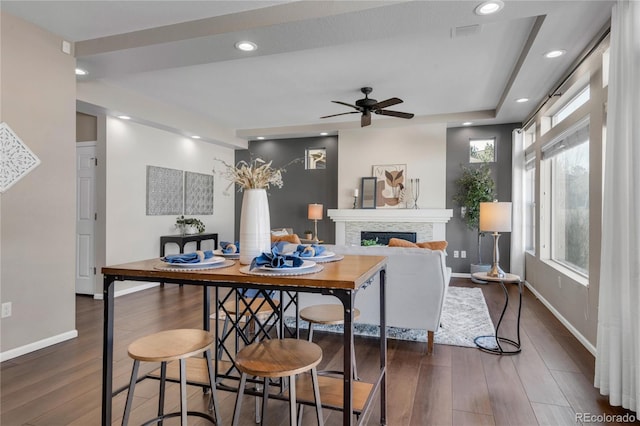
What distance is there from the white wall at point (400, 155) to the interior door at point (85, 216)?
4.04 m

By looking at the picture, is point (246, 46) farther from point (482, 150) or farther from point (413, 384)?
point (482, 150)

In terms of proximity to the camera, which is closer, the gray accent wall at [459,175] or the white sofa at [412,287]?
the white sofa at [412,287]

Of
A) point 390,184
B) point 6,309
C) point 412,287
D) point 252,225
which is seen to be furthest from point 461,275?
point 6,309

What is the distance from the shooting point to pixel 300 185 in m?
7.73

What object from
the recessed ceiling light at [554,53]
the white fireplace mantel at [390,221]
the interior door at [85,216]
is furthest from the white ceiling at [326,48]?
the white fireplace mantel at [390,221]

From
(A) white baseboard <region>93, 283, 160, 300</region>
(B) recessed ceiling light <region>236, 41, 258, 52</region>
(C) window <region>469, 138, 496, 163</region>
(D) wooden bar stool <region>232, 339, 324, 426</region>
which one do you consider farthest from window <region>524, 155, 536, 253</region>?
(A) white baseboard <region>93, 283, 160, 300</region>

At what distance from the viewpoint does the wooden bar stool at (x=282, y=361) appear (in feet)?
4.58

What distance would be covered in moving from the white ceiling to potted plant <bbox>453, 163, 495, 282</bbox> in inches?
42.3

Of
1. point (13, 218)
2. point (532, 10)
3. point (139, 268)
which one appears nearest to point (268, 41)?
point (532, 10)

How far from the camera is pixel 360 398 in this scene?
191 centimetres

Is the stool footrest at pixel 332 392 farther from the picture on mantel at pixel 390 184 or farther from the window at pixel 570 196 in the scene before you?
the picture on mantel at pixel 390 184

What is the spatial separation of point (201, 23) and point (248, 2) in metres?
0.48

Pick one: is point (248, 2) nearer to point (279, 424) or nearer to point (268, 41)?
point (268, 41)

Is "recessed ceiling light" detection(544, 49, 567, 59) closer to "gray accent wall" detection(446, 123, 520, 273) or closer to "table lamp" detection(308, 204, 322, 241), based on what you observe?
"gray accent wall" detection(446, 123, 520, 273)
